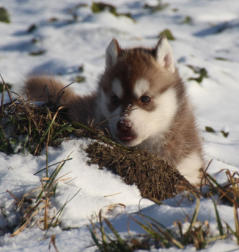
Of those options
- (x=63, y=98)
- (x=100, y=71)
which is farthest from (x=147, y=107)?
(x=100, y=71)

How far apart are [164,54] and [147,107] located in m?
0.77

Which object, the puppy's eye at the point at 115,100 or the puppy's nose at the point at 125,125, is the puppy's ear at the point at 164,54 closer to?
the puppy's eye at the point at 115,100

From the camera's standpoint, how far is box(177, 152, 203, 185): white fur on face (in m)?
3.76

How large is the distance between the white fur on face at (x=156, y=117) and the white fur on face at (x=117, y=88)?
22 centimetres

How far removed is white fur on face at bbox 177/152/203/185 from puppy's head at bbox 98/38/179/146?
0.42 metres

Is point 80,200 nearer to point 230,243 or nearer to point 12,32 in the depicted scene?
point 230,243

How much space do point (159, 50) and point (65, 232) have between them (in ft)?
7.76

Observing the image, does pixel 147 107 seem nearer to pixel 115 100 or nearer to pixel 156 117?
pixel 156 117

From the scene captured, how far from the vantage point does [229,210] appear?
2.19 meters

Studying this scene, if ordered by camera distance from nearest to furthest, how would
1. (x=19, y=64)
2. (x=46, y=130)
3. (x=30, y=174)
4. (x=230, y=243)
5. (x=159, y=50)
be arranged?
(x=230, y=243)
(x=30, y=174)
(x=46, y=130)
(x=159, y=50)
(x=19, y=64)

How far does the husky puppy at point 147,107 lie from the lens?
3420 mm

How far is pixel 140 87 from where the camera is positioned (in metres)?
3.48

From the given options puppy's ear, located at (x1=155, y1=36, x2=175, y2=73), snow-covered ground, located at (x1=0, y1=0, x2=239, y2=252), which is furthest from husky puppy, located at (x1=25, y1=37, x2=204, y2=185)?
snow-covered ground, located at (x1=0, y1=0, x2=239, y2=252)

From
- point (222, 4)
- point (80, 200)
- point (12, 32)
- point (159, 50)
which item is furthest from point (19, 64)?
point (222, 4)
